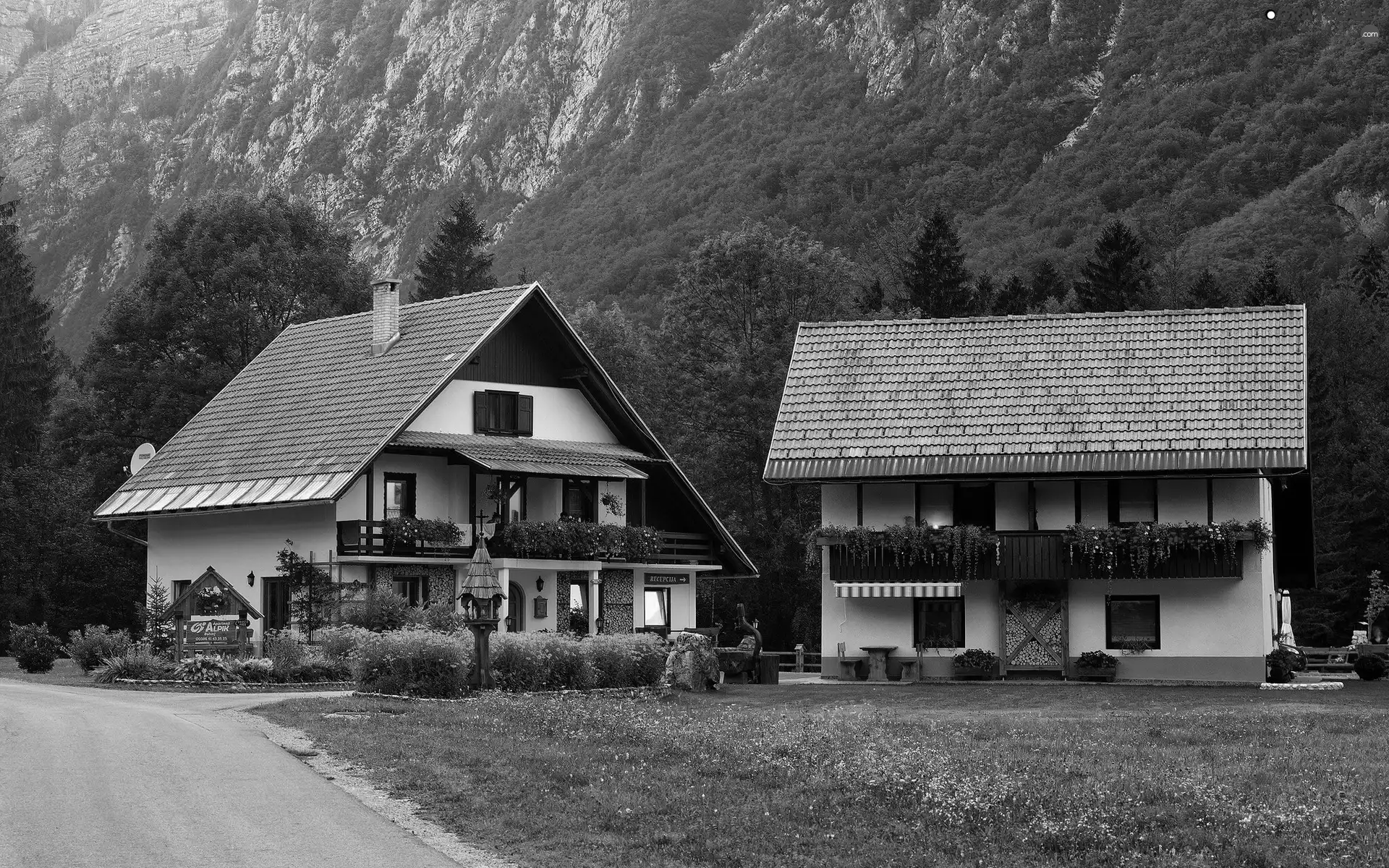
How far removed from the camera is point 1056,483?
45.8 metres

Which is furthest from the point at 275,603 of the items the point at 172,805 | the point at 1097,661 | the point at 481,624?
the point at 172,805

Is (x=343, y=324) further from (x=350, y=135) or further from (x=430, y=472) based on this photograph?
(x=350, y=135)

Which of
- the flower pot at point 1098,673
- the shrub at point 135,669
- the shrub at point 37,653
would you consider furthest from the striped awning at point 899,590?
A: the shrub at point 37,653

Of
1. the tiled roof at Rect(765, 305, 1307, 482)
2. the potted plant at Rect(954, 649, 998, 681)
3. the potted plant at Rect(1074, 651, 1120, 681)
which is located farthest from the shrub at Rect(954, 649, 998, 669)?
the tiled roof at Rect(765, 305, 1307, 482)

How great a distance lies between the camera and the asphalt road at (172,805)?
15.5 m

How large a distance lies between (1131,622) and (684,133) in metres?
106

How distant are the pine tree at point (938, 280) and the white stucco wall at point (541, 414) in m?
27.5

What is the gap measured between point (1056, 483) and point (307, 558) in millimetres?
18555

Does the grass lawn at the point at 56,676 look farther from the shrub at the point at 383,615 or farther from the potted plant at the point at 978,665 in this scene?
the potted plant at the point at 978,665

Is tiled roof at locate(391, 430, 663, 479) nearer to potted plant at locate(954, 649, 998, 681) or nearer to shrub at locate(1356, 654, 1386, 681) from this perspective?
potted plant at locate(954, 649, 998, 681)

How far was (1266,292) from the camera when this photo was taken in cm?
7475

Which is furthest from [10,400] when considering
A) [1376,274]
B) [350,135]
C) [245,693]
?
[350,135]

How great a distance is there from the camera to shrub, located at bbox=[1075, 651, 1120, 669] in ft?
144

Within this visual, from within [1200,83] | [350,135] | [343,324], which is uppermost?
[350,135]
